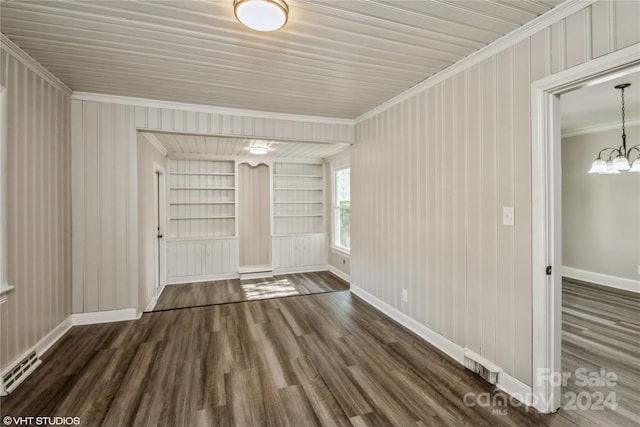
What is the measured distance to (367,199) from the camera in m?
4.04

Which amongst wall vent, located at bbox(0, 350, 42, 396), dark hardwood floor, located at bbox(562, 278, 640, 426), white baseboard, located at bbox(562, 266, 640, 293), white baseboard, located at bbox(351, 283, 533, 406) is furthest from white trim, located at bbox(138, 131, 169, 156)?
white baseboard, located at bbox(562, 266, 640, 293)

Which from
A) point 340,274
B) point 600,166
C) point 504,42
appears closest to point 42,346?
point 340,274

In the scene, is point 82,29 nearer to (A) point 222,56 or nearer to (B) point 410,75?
(A) point 222,56

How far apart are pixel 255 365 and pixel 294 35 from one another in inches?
102

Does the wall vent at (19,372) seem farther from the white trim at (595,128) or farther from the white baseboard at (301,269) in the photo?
the white trim at (595,128)

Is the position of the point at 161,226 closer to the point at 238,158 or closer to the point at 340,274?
the point at 238,158

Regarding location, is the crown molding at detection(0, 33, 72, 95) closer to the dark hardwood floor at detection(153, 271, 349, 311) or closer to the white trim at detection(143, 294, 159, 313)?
the white trim at detection(143, 294, 159, 313)

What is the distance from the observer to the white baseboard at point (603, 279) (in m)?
4.35

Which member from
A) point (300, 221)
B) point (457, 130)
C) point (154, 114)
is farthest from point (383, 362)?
point (300, 221)

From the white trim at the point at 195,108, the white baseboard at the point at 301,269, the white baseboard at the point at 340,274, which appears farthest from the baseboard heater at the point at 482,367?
the white baseboard at the point at 301,269

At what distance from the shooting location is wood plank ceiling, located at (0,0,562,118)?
1789mm

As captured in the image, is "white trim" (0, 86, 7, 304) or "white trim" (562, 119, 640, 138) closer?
"white trim" (0, 86, 7, 304)

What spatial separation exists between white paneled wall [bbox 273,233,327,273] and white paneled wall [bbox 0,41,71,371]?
11.4 feet

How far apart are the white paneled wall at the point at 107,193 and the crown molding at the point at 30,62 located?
1.10ft
